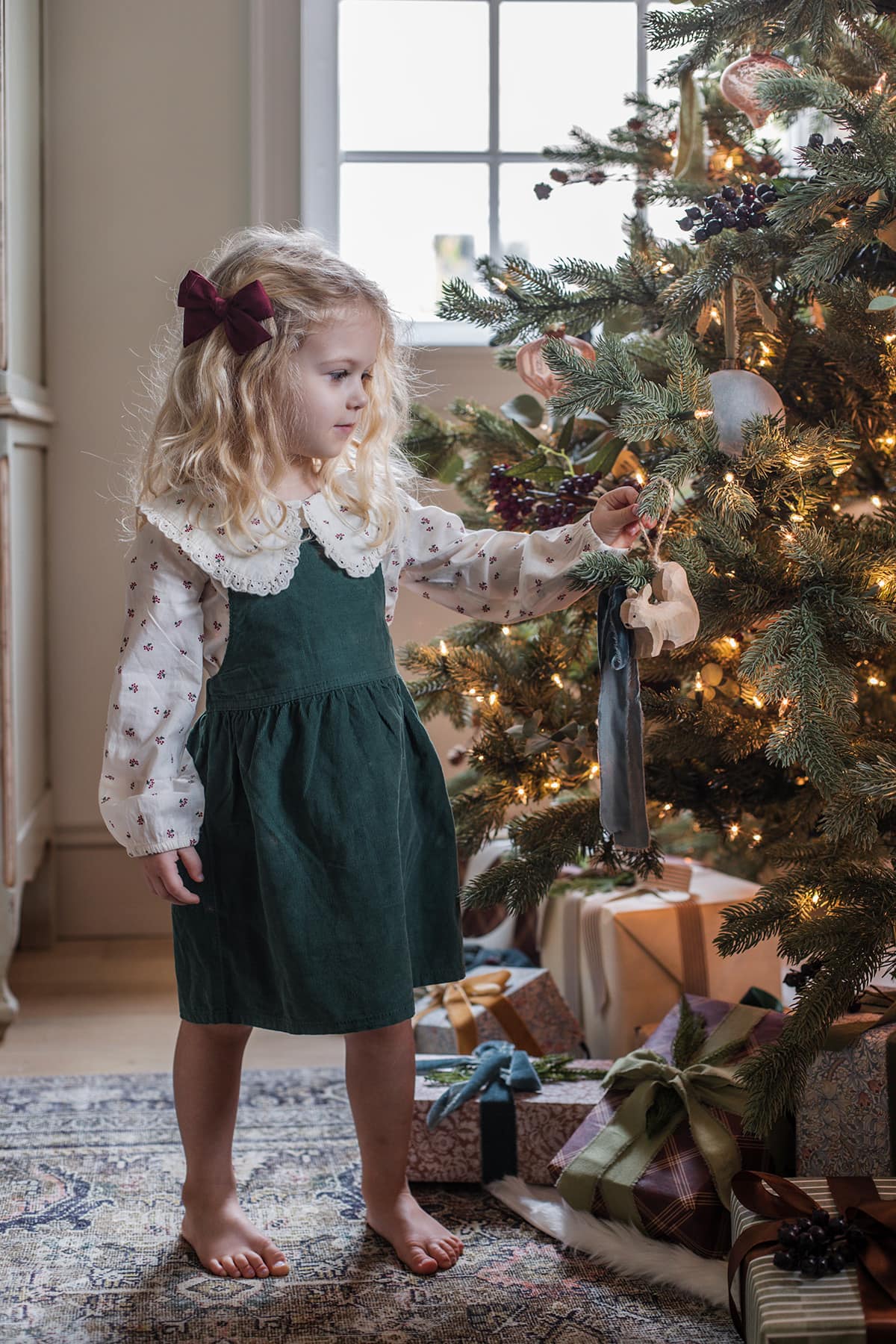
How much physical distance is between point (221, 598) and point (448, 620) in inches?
42.9

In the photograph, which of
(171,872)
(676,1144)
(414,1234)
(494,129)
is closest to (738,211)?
(171,872)

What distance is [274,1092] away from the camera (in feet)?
5.29

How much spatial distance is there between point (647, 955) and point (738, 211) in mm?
906

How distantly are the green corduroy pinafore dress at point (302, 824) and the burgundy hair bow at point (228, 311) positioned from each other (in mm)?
191

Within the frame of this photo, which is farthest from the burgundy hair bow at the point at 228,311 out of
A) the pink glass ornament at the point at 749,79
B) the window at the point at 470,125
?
the window at the point at 470,125

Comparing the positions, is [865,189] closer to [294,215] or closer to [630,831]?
[630,831]

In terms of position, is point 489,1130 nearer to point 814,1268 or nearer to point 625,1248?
point 625,1248

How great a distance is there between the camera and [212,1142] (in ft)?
4.05

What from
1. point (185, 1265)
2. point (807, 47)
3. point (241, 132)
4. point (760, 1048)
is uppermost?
point (241, 132)

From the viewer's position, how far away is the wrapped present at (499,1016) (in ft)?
5.09

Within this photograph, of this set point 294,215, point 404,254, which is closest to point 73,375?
point 294,215

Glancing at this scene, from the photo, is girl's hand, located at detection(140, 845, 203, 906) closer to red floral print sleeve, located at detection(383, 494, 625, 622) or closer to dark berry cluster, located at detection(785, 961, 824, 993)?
red floral print sleeve, located at detection(383, 494, 625, 622)

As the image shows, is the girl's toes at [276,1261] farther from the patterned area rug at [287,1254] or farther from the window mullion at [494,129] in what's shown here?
the window mullion at [494,129]

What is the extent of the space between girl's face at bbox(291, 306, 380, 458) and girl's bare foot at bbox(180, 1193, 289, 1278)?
0.76 m
